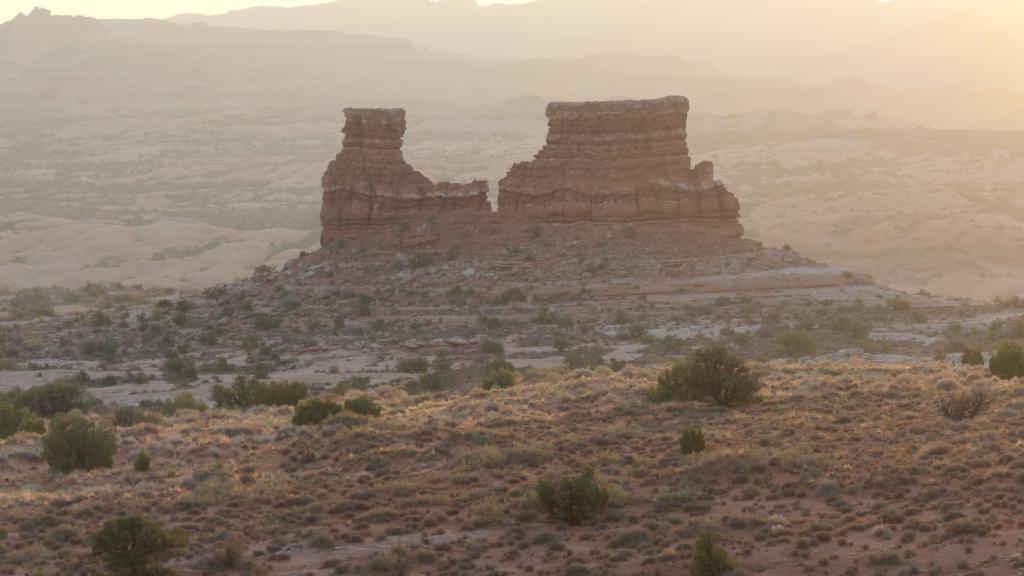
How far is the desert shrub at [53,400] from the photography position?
3722cm

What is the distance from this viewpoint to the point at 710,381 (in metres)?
28.7

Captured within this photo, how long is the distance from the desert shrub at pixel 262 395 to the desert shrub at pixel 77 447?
27.5ft

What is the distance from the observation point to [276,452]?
2670cm

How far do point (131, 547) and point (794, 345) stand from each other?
24.6 meters

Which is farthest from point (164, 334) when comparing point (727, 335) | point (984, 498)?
point (984, 498)

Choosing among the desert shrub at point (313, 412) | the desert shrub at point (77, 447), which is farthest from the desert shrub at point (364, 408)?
the desert shrub at point (77, 447)

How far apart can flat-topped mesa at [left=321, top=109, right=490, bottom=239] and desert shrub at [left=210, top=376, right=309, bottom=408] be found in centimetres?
1744

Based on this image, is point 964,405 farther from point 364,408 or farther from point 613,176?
point 613,176

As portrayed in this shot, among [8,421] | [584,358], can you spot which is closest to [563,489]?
[8,421]

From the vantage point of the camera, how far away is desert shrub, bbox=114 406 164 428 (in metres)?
31.7

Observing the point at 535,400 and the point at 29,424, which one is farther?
the point at 29,424

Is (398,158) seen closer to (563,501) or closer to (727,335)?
(727,335)

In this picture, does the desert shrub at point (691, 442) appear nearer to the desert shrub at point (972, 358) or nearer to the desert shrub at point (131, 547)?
the desert shrub at point (131, 547)

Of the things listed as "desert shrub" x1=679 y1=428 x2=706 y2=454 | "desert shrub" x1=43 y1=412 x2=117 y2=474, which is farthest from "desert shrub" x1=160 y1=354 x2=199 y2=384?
"desert shrub" x1=679 y1=428 x2=706 y2=454
